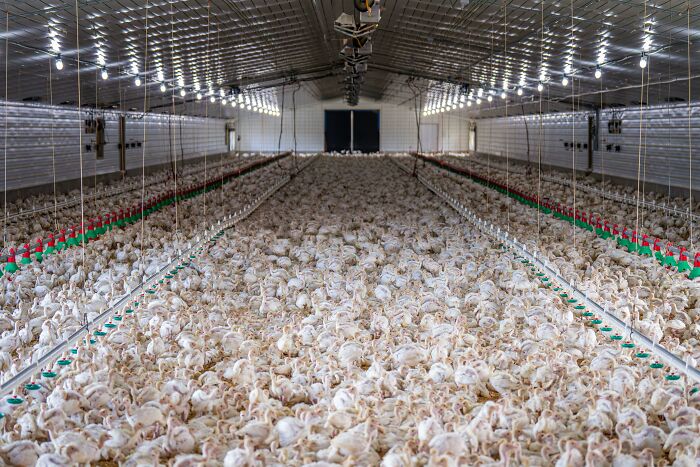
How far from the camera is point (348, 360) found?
569 centimetres

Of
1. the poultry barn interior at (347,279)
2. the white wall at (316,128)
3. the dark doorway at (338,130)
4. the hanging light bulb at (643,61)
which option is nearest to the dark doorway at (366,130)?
the white wall at (316,128)

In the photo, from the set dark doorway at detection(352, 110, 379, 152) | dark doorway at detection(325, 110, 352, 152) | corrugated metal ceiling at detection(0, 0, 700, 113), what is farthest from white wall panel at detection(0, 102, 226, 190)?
dark doorway at detection(352, 110, 379, 152)

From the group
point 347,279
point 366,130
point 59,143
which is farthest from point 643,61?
point 366,130

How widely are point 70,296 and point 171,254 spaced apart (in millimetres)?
1827

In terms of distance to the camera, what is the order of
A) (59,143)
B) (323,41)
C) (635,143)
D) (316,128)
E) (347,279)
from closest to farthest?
1. (347,279)
2. (59,143)
3. (323,41)
4. (635,143)
5. (316,128)

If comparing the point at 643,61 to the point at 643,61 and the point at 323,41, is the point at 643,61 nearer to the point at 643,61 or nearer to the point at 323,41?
the point at 643,61

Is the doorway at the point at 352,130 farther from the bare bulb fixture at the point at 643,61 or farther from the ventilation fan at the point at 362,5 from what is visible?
the ventilation fan at the point at 362,5

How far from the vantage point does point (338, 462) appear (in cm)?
400

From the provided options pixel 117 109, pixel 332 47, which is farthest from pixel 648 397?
pixel 117 109

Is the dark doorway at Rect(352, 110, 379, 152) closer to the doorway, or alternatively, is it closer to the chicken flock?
the doorway

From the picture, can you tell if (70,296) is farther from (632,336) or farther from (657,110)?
(657,110)

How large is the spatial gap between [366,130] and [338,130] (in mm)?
1856

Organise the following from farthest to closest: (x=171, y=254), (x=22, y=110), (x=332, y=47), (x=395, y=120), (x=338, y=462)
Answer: (x=395, y=120)
(x=332, y=47)
(x=22, y=110)
(x=171, y=254)
(x=338, y=462)

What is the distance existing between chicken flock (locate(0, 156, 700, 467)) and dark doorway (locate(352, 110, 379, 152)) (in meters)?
39.1
